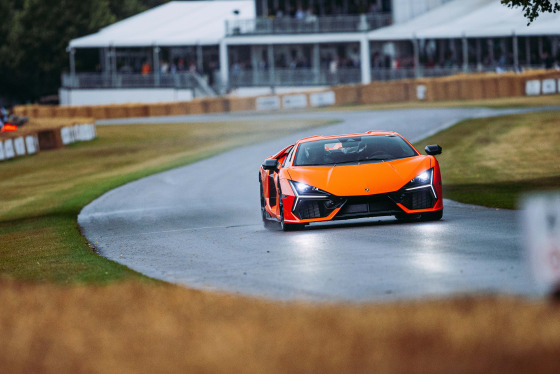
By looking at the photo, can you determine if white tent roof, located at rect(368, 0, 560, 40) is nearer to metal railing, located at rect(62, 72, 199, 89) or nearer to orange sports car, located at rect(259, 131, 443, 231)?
metal railing, located at rect(62, 72, 199, 89)

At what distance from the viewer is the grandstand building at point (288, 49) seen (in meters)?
61.8

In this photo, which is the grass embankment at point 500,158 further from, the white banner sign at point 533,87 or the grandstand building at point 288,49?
the grandstand building at point 288,49

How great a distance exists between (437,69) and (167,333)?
55.4 meters

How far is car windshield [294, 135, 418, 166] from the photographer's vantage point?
14438 millimetres

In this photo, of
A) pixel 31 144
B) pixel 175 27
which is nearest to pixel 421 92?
pixel 175 27

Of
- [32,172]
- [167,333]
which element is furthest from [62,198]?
[167,333]

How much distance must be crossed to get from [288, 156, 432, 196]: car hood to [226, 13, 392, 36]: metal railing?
172 ft

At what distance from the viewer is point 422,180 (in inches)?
537

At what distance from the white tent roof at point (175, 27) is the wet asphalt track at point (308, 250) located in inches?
1862

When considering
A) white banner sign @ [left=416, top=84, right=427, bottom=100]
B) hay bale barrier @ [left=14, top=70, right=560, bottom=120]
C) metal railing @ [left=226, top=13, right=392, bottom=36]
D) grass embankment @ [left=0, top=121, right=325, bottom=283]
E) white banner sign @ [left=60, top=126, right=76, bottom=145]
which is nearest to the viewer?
grass embankment @ [left=0, top=121, right=325, bottom=283]

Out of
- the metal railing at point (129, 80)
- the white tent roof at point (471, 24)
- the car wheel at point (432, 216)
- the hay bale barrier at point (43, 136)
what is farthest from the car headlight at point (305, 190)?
the metal railing at point (129, 80)

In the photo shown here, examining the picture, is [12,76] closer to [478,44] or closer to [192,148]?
[478,44]

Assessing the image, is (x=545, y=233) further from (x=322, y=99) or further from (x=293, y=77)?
(x=293, y=77)

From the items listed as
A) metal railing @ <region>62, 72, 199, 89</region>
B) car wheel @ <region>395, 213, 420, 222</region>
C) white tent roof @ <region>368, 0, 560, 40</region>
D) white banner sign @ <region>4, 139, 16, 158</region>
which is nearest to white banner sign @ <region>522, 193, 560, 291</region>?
car wheel @ <region>395, 213, 420, 222</region>
